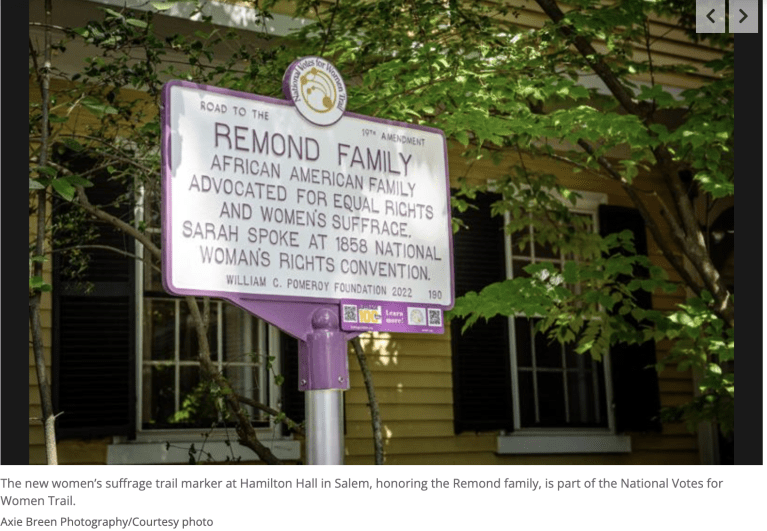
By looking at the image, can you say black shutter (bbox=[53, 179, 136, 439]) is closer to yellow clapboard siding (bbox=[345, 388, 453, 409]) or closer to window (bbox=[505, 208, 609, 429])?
yellow clapboard siding (bbox=[345, 388, 453, 409])

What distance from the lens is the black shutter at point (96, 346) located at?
22.2ft

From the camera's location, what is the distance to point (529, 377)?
913 cm

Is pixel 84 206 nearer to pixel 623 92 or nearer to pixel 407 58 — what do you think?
pixel 407 58

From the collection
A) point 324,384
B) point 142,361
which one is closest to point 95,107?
point 324,384

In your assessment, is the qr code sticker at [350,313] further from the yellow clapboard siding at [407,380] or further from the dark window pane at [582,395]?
the dark window pane at [582,395]

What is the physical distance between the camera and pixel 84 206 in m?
5.61

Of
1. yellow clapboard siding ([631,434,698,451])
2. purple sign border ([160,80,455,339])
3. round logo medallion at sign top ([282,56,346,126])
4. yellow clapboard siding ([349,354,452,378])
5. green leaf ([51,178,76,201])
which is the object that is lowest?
yellow clapboard siding ([631,434,698,451])

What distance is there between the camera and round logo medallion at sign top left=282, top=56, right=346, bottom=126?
10.2 feet

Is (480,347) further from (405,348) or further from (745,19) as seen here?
(745,19)

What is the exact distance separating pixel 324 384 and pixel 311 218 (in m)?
0.49

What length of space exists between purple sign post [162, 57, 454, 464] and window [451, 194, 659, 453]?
4810mm

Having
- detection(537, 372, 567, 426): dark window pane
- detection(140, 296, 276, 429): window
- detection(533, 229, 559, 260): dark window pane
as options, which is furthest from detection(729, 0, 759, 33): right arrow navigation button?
detection(537, 372, 567, 426): dark window pane
